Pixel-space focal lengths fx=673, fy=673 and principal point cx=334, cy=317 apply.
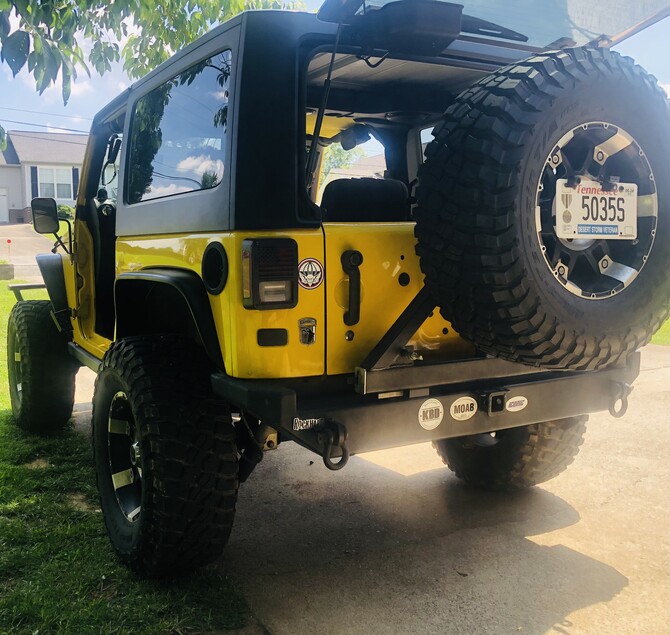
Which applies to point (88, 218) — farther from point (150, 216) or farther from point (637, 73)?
point (637, 73)

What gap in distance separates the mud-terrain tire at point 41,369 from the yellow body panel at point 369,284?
3.11 m

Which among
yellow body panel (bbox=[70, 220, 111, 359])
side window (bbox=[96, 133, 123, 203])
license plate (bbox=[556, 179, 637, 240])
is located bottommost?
yellow body panel (bbox=[70, 220, 111, 359])

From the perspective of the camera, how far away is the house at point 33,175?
4591 cm

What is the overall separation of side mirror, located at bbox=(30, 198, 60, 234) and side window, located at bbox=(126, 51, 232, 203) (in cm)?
115

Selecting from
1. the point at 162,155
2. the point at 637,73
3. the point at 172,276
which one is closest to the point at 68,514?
the point at 172,276

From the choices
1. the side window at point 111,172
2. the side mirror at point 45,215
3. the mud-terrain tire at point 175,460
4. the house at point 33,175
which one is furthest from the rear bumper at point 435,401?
the house at point 33,175

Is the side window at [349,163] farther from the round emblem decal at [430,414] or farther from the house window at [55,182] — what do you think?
the house window at [55,182]

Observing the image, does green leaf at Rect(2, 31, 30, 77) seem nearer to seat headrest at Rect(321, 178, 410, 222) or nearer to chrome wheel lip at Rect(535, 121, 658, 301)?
seat headrest at Rect(321, 178, 410, 222)

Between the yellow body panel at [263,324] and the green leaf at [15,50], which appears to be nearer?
the yellow body panel at [263,324]

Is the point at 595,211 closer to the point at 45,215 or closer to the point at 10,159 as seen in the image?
the point at 45,215

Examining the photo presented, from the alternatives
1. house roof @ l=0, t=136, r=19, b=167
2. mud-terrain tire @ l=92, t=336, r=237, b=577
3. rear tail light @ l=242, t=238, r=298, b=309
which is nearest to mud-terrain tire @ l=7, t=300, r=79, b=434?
mud-terrain tire @ l=92, t=336, r=237, b=577

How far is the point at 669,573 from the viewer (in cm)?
306

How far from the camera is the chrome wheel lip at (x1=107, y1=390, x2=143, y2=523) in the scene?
310cm

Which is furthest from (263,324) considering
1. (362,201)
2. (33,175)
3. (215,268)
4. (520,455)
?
(33,175)
